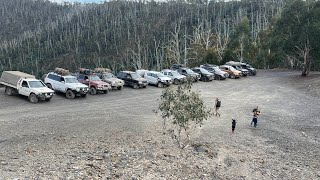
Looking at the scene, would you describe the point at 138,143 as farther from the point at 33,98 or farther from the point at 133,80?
the point at 133,80

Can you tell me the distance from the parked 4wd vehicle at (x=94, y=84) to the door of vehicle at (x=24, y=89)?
6162mm

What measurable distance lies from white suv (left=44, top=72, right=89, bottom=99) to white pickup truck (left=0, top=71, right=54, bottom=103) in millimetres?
1991

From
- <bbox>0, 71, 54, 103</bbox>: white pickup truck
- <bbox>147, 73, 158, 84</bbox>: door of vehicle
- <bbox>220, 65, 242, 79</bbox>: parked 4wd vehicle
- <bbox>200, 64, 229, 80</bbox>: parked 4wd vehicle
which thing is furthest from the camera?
<bbox>220, 65, 242, 79</bbox>: parked 4wd vehicle

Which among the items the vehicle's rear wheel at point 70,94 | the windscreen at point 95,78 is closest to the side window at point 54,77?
the vehicle's rear wheel at point 70,94

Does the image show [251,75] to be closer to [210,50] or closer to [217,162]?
[210,50]

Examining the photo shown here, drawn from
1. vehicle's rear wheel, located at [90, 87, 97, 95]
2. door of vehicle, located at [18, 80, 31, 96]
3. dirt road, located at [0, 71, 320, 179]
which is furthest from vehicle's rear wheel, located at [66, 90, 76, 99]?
door of vehicle, located at [18, 80, 31, 96]

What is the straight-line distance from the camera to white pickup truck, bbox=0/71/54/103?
24609 millimetres

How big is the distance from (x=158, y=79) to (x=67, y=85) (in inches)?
454

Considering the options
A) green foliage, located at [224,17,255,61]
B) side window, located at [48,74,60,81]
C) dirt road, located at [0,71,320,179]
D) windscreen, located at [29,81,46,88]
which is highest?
green foliage, located at [224,17,255,61]

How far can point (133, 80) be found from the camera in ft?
113

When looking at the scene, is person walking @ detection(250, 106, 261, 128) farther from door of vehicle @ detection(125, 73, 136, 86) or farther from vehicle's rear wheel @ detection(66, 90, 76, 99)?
door of vehicle @ detection(125, 73, 136, 86)

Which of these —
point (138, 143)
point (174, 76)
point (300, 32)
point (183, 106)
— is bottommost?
point (138, 143)

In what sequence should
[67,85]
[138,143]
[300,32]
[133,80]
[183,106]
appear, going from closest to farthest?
[183,106] < [138,143] < [67,85] < [133,80] < [300,32]

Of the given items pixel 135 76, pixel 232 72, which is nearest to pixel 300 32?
pixel 232 72
